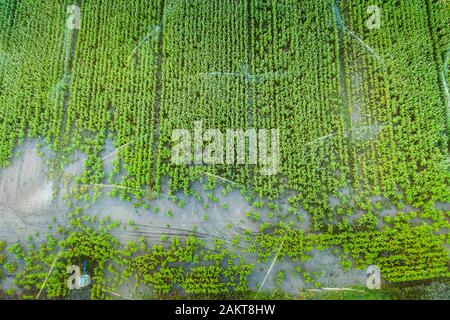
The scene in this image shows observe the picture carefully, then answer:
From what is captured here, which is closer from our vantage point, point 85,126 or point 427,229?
point 427,229

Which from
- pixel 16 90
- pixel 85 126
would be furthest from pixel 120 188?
pixel 16 90

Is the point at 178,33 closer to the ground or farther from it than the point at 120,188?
farther from it
